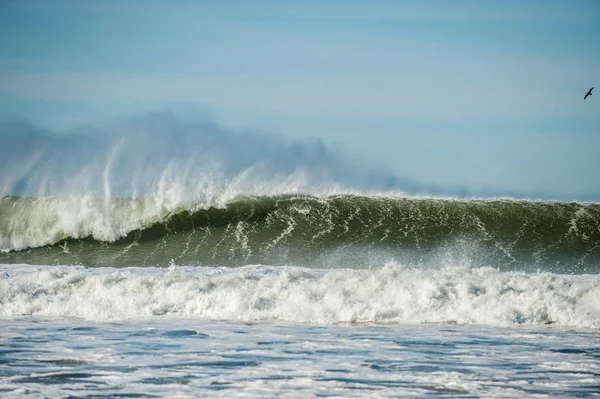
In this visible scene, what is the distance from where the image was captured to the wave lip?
1143cm

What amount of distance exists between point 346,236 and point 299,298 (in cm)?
839

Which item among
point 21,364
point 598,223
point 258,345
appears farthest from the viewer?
point 598,223

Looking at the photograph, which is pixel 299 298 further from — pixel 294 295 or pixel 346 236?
pixel 346 236

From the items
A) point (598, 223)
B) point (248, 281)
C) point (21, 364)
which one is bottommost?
point (21, 364)

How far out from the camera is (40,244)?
67.2 ft

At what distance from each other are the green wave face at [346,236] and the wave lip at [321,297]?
5.05 metres

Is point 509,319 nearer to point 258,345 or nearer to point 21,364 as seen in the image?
point 258,345

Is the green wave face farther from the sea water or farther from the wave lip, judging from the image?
the wave lip

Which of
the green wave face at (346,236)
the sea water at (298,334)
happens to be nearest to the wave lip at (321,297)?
the sea water at (298,334)

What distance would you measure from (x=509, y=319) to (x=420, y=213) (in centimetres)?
1112

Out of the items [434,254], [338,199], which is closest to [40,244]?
[338,199]

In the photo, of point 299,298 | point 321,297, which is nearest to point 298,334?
point 299,298

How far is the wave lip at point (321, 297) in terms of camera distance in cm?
1143

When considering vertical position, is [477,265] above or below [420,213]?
below
